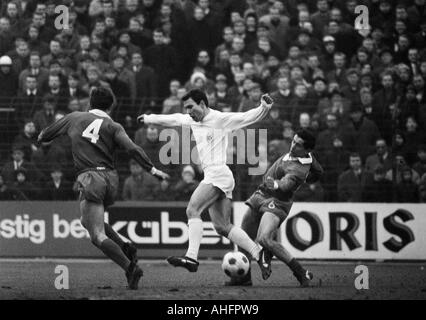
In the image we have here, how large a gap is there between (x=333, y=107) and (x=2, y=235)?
571 centimetres

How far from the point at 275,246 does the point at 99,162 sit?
2.37m

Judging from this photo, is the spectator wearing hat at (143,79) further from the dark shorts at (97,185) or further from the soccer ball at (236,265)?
the dark shorts at (97,185)

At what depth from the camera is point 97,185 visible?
12.4m

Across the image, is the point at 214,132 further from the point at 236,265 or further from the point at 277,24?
the point at 277,24

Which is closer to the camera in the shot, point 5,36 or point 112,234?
point 112,234

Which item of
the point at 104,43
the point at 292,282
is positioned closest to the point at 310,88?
the point at 104,43

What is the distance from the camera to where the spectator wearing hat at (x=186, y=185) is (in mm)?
18078

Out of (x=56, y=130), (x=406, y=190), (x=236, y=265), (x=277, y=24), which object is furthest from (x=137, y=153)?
(x=277, y=24)

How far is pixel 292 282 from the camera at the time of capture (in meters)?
14.1

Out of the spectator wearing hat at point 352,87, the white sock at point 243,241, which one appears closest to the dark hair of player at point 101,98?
the white sock at point 243,241

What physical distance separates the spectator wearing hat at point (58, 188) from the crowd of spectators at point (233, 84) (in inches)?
0.6

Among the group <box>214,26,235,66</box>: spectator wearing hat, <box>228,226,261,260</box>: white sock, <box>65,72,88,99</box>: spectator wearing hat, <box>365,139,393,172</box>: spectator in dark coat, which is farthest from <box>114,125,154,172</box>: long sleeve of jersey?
<box>214,26,235,66</box>: spectator wearing hat

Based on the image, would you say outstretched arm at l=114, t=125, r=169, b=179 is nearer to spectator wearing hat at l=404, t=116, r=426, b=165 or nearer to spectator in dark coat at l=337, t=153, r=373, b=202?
spectator in dark coat at l=337, t=153, r=373, b=202

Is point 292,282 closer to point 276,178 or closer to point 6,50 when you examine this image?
point 276,178
